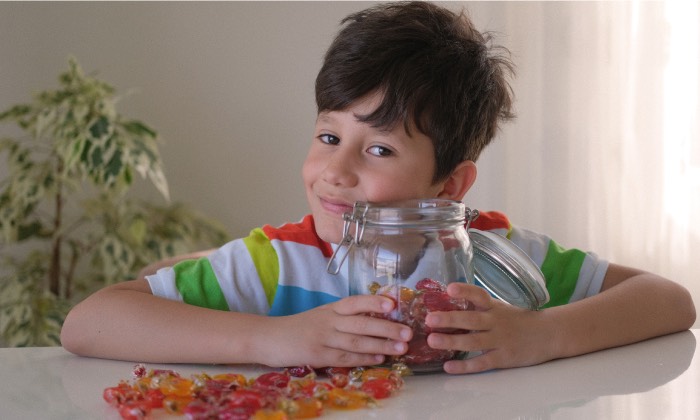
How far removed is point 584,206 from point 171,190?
1304 millimetres

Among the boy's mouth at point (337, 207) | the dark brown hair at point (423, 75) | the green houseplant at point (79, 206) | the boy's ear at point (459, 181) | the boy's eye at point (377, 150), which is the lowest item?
the green houseplant at point (79, 206)

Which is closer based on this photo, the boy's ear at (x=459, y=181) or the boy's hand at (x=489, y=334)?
the boy's hand at (x=489, y=334)

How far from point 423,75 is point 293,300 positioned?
32 centimetres

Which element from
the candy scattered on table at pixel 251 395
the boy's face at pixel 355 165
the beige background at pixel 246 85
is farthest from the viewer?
the beige background at pixel 246 85

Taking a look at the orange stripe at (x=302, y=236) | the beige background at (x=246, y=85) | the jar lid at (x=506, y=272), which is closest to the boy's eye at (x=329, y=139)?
the orange stripe at (x=302, y=236)

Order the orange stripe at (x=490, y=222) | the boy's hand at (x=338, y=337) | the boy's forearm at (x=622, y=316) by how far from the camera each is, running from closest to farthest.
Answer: the boy's hand at (x=338, y=337)
the boy's forearm at (x=622, y=316)
the orange stripe at (x=490, y=222)

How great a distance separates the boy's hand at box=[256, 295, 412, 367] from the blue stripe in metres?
0.22

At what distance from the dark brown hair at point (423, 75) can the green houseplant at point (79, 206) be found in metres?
1.23

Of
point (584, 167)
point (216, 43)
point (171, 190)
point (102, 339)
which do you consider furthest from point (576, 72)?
point (102, 339)

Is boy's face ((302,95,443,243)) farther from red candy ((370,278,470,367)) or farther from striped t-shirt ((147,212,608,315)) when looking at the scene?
red candy ((370,278,470,367))

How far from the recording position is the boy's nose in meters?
1.01

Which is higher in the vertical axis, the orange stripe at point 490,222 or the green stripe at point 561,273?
the orange stripe at point 490,222

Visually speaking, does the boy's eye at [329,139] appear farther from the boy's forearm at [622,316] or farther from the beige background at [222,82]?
the beige background at [222,82]

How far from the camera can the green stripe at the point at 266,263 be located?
110cm
